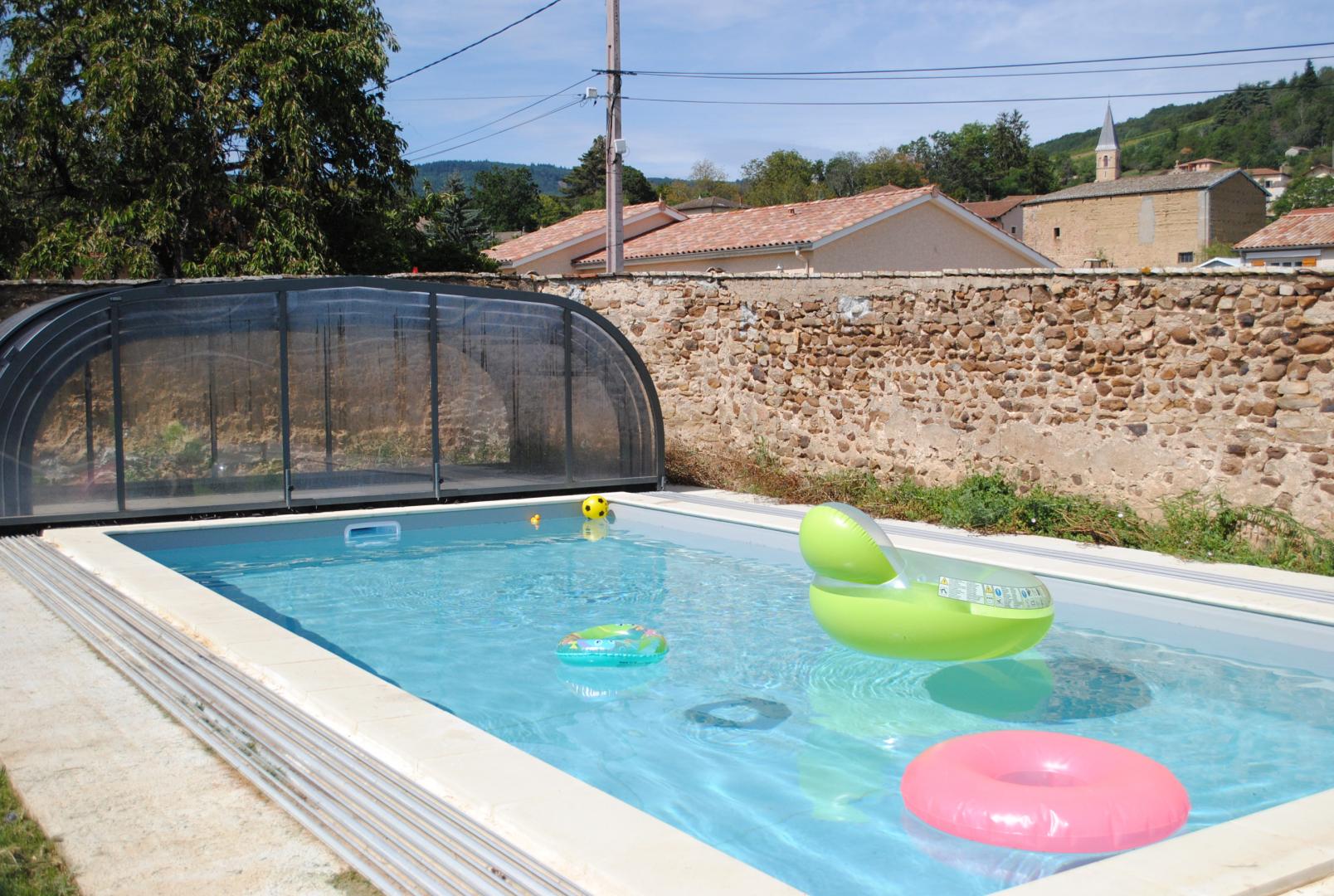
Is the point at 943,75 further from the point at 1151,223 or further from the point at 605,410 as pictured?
the point at 1151,223

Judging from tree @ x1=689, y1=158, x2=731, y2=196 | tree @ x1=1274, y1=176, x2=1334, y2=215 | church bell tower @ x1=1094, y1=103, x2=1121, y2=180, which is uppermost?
church bell tower @ x1=1094, y1=103, x2=1121, y2=180

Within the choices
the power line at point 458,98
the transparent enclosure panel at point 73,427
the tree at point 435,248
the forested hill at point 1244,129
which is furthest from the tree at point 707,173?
the transparent enclosure panel at point 73,427

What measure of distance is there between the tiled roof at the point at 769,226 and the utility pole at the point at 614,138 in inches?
326

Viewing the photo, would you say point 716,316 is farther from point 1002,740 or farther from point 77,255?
point 77,255

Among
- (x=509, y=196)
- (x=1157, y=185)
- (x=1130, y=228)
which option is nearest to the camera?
(x=1157, y=185)

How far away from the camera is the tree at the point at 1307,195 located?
7088cm

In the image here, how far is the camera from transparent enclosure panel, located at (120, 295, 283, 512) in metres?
10.0

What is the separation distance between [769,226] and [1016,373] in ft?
51.9

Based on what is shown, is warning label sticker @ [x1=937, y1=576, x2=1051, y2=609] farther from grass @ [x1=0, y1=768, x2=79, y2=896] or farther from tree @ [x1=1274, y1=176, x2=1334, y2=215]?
tree @ [x1=1274, y1=176, x2=1334, y2=215]

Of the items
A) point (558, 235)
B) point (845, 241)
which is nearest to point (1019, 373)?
point (845, 241)

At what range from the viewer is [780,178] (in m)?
78.8

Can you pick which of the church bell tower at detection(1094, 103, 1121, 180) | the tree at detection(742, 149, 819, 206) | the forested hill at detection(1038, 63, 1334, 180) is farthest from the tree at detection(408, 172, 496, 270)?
the church bell tower at detection(1094, 103, 1121, 180)

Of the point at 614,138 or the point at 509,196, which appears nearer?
the point at 614,138

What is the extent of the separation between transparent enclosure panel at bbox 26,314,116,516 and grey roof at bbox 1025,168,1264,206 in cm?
6062
